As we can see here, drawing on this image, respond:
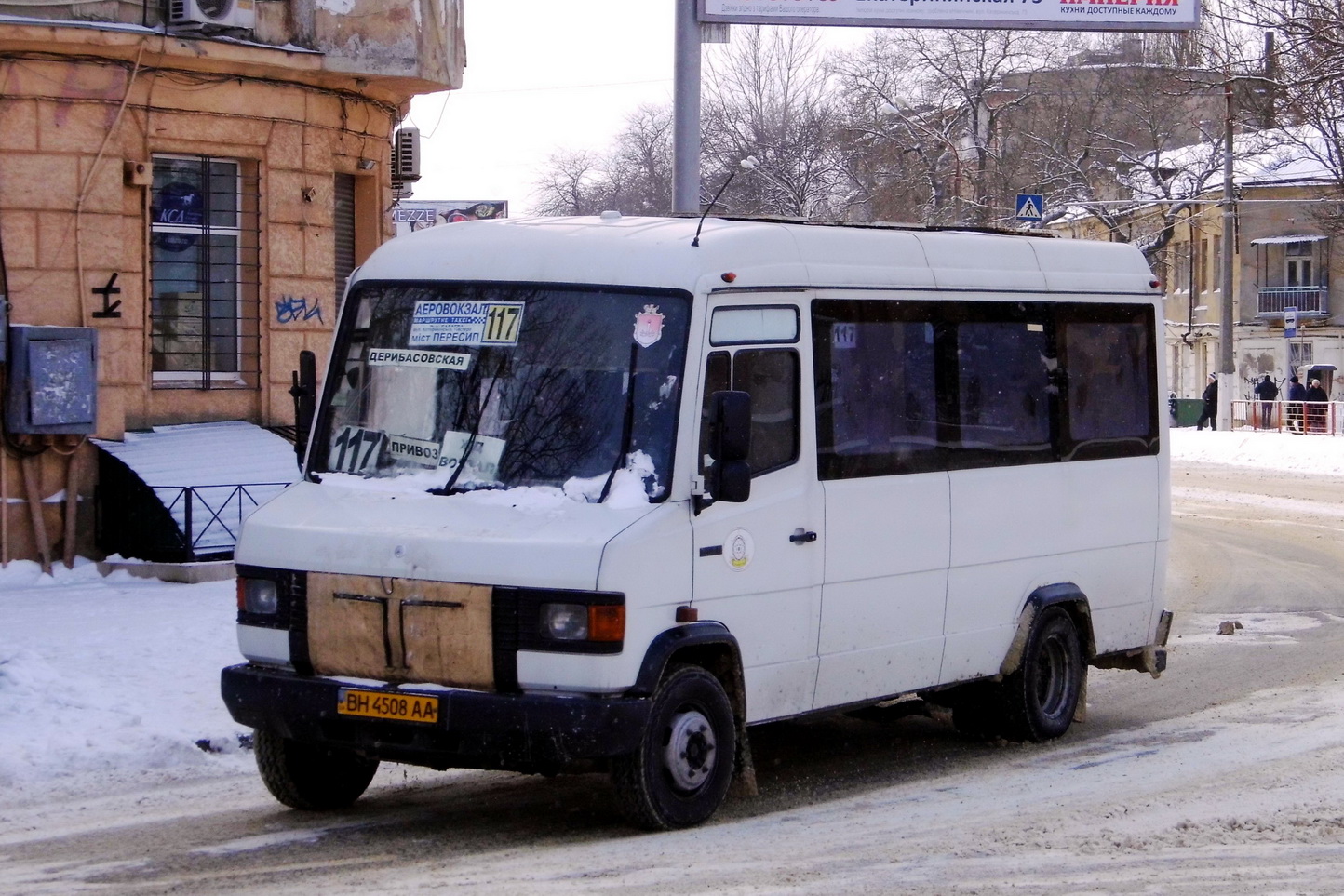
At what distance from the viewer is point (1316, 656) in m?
12.0

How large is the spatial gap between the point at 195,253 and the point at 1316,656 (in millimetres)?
9533

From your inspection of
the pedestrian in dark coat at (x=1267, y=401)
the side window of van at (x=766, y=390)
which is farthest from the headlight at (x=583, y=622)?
the pedestrian in dark coat at (x=1267, y=401)

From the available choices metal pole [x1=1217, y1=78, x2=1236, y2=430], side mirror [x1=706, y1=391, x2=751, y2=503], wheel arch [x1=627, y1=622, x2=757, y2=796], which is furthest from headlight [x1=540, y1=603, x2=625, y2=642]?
metal pole [x1=1217, y1=78, x2=1236, y2=430]

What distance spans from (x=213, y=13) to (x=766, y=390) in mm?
8682

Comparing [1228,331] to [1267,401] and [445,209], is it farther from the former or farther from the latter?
[445,209]

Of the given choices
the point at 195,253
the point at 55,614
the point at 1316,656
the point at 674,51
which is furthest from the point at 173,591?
the point at 1316,656

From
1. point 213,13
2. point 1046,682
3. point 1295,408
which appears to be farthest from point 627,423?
point 1295,408

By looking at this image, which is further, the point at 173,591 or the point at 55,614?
the point at 173,591

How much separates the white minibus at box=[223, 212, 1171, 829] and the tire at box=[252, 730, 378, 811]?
0.02m

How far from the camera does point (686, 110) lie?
14273 mm

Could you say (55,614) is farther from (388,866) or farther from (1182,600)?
(1182,600)

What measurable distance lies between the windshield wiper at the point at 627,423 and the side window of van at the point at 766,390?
30 cm

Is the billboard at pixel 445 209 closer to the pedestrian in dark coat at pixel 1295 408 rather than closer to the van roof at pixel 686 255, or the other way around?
the pedestrian in dark coat at pixel 1295 408

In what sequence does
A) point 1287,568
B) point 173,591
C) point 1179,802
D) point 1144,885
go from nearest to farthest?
point 1144,885 → point 1179,802 → point 173,591 → point 1287,568
